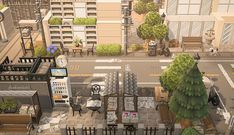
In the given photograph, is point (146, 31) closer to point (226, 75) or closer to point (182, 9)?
point (182, 9)

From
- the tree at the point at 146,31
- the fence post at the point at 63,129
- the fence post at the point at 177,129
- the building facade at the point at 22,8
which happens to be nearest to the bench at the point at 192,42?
the tree at the point at 146,31

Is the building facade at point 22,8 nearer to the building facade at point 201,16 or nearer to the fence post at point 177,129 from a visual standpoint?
the building facade at point 201,16

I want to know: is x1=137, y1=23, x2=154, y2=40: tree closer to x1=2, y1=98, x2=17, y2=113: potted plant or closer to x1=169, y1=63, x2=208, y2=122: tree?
x1=169, y1=63, x2=208, y2=122: tree

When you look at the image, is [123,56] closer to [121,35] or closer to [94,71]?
[121,35]

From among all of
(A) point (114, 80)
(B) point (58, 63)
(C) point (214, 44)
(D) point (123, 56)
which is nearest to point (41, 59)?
(B) point (58, 63)

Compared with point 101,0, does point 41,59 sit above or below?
below
